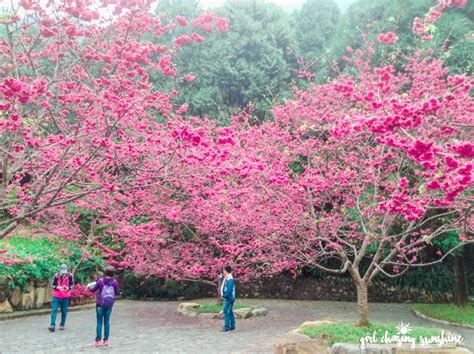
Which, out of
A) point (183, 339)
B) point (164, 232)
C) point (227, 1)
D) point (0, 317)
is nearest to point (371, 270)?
point (183, 339)

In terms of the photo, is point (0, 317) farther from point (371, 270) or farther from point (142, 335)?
point (371, 270)

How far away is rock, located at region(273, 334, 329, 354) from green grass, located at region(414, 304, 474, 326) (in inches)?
237

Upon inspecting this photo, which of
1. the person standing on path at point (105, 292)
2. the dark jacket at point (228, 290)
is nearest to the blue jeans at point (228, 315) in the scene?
the dark jacket at point (228, 290)

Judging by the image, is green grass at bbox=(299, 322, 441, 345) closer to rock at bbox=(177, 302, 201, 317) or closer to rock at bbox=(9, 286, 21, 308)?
rock at bbox=(177, 302, 201, 317)

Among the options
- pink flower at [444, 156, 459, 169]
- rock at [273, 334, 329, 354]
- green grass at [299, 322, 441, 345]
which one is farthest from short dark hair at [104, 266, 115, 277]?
pink flower at [444, 156, 459, 169]

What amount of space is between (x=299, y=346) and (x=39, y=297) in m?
9.08

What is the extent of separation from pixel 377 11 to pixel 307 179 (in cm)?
1097

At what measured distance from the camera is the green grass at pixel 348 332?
25.0 feet

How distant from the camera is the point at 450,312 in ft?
42.1

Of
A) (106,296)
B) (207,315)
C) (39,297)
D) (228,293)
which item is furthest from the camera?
(39,297)

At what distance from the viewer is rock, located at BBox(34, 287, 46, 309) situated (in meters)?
13.1

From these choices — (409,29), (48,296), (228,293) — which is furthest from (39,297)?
(409,29)

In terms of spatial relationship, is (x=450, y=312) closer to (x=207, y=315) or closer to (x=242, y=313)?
(x=242, y=313)

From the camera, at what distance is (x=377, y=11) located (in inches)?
679
